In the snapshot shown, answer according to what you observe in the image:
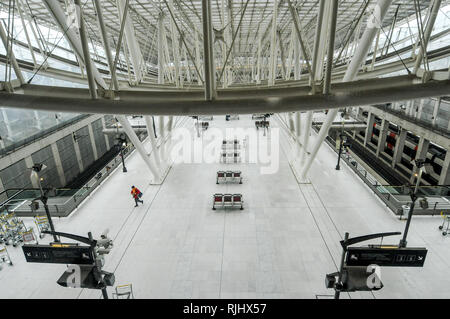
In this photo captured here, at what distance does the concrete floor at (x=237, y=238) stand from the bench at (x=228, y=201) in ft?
1.60

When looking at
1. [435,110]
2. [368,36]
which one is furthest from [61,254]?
[435,110]

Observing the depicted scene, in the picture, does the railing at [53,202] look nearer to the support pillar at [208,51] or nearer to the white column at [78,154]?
the support pillar at [208,51]

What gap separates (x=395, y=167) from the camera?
34625 millimetres

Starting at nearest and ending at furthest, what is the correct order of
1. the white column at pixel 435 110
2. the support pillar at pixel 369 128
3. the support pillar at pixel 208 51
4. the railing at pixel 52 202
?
the support pillar at pixel 208 51 < the railing at pixel 52 202 < the white column at pixel 435 110 < the support pillar at pixel 369 128

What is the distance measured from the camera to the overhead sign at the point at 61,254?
7.64 m

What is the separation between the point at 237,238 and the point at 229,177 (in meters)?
6.24

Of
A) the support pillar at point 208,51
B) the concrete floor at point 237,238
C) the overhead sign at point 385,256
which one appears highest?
the support pillar at point 208,51

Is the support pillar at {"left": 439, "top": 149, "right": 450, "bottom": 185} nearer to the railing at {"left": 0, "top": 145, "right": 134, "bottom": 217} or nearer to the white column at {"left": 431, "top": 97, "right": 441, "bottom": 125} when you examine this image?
the white column at {"left": 431, "top": 97, "right": 441, "bottom": 125}

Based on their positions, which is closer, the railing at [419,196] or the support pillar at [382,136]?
the railing at [419,196]

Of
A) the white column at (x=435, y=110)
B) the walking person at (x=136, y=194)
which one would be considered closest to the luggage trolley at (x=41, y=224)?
the walking person at (x=136, y=194)

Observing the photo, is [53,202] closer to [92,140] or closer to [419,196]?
[419,196]

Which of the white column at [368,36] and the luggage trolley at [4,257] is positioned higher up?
the white column at [368,36]

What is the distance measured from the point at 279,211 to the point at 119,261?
7893 mm

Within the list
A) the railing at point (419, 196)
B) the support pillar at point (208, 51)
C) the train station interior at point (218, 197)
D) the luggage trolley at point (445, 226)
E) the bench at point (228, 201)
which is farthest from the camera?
the bench at point (228, 201)
